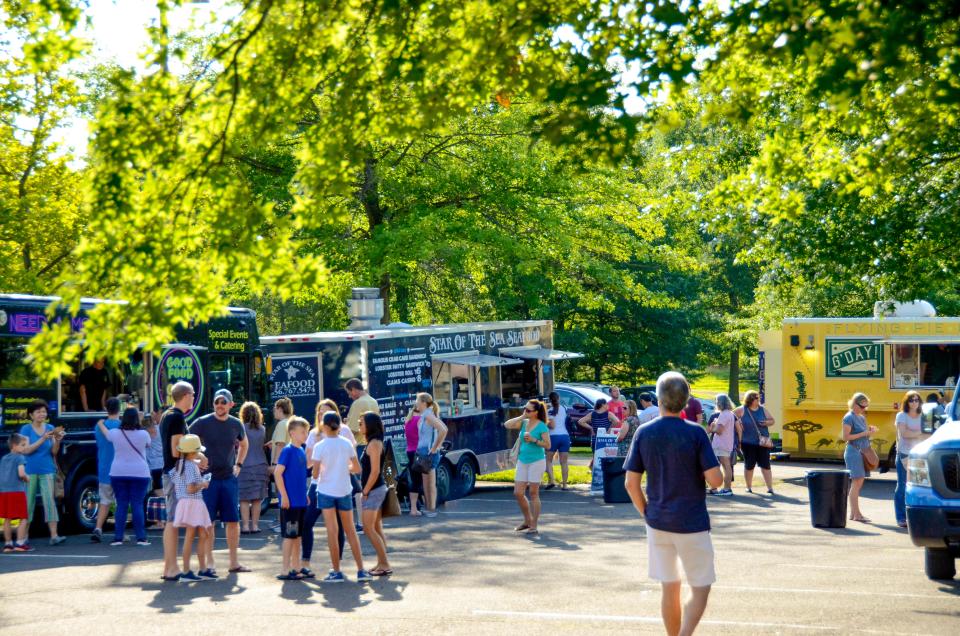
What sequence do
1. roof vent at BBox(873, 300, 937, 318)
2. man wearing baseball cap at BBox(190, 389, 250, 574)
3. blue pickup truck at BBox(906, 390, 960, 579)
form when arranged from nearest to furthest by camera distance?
blue pickup truck at BBox(906, 390, 960, 579) < man wearing baseball cap at BBox(190, 389, 250, 574) < roof vent at BBox(873, 300, 937, 318)

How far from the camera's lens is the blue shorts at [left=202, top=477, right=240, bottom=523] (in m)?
12.3

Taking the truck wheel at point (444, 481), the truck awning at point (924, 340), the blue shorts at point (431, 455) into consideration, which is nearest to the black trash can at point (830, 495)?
the blue shorts at point (431, 455)

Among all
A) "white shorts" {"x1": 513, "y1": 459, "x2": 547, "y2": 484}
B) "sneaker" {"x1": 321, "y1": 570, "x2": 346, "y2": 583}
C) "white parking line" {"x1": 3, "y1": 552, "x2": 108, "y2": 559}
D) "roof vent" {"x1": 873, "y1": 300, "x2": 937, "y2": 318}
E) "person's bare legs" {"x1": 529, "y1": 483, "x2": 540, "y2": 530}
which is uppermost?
"roof vent" {"x1": 873, "y1": 300, "x2": 937, "y2": 318}

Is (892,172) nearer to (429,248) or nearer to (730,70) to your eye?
(730,70)

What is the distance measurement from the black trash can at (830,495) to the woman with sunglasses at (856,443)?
1.83 feet

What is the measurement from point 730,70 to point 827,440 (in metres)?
16.3

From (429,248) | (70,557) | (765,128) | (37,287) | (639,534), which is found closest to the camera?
(70,557)

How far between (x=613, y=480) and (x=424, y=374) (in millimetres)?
3291

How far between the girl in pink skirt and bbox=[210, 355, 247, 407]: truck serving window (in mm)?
6351

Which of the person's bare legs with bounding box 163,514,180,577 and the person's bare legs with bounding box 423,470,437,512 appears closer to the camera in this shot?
the person's bare legs with bounding box 163,514,180,577

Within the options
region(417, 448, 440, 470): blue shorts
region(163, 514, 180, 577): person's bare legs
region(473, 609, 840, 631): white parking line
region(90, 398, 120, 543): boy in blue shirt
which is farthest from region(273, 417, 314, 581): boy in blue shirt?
region(417, 448, 440, 470): blue shorts

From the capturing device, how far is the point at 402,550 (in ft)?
45.0

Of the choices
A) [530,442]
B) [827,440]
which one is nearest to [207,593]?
[530,442]

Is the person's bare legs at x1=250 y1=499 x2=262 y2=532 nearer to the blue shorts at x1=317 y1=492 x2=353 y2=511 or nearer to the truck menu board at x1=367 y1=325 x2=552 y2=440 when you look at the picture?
the truck menu board at x1=367 y1=325 x2=552 y2=440
